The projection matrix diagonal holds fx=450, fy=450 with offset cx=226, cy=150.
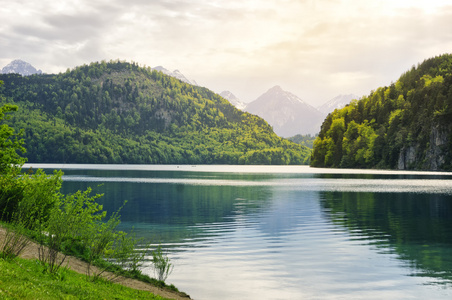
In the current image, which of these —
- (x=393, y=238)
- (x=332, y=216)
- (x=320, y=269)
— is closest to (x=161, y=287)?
(x=320, y=269)

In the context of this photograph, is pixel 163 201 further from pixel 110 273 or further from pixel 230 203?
pixel 110 273

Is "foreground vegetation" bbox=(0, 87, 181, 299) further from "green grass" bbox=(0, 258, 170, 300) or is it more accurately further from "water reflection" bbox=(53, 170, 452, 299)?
"water reflection" bbox=(53, 170, 452, 299)

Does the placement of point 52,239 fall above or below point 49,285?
above

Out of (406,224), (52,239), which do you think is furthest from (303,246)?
(52,239)

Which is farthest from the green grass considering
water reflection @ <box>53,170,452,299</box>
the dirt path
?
water reflection @ <box>53,170,452,299</box>

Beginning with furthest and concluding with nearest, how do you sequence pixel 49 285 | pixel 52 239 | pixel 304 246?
pixel 304 246 → pixel 52 239 → pixel 49 285

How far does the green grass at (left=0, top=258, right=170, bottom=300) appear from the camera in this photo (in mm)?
14166

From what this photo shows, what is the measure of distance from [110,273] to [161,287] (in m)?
3.15

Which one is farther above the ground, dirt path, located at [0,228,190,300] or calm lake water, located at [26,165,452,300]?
dirt path, located at [0,228,190,300]

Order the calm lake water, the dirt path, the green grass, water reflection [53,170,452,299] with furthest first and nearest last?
water reflection [53,170,452,299] → the calm lake water → the dirt path → the green grass

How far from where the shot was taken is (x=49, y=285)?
53.6ft

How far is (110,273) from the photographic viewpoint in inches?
970

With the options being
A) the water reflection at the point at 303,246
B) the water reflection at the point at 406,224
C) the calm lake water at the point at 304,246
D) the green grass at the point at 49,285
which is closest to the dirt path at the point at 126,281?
the green grass at the point at 49,285

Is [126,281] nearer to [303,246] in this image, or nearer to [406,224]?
[303,246]
